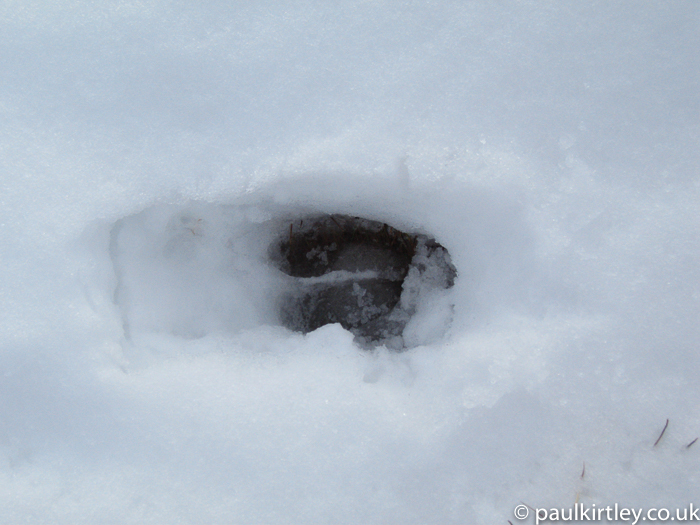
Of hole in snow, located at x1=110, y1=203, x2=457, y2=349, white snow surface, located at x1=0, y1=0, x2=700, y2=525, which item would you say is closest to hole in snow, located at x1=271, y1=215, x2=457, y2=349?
hole in snow, located at x1=110, y1=203, x2=457, y2=349

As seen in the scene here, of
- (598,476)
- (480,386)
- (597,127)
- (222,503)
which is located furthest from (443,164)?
(222,503)

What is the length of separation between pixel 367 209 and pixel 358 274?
600 mm

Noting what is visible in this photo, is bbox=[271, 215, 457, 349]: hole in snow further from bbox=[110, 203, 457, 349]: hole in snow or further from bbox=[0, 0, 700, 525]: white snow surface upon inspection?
bbox=[0, 0, 700, 525]: white snow surface

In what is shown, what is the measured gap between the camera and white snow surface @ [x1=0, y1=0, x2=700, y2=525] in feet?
4.20

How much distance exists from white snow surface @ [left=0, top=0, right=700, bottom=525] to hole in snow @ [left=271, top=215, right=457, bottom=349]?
1.36 ft

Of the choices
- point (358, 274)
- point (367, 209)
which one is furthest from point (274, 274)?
point (367, 209)

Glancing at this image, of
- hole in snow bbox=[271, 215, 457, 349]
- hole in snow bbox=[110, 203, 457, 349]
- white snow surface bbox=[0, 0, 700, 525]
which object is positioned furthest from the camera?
hole in snow bbox=[271, 215, 457, 349]

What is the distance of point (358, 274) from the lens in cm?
211

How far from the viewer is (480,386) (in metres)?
1.30

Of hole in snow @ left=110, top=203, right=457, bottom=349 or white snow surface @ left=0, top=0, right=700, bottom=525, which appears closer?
white snow surface @ left=0, top=0, right=700, bottom=525

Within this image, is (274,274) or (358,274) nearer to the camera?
(274,274)

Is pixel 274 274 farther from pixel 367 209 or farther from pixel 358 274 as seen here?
pixel 367 209

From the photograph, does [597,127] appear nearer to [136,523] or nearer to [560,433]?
[560,433]

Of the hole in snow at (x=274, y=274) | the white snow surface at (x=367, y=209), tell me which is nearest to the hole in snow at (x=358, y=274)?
the hole in snow at (x=274, y=274)
